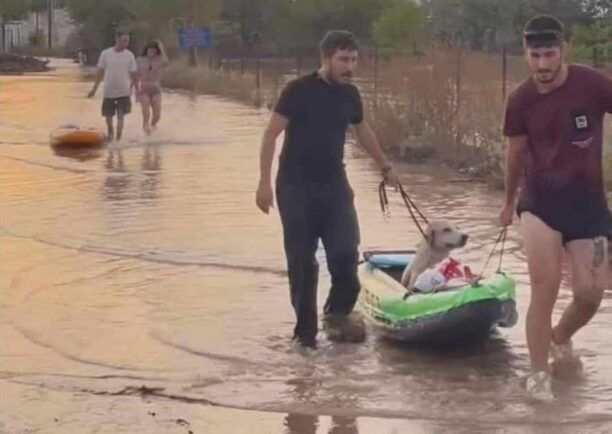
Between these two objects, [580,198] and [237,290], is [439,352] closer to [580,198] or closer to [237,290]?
[580,198]

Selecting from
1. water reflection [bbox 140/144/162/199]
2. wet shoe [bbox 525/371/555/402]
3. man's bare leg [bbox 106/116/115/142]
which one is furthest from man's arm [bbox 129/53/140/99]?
wet shoe [bbox 525/371/555/402]

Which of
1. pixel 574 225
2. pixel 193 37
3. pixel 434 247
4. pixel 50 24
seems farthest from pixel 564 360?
pixel 50 24

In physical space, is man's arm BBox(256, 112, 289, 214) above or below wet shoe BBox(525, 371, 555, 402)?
above

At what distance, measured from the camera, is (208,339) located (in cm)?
943

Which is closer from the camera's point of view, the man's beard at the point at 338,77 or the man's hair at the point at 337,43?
the man's hair at the point at 337,43

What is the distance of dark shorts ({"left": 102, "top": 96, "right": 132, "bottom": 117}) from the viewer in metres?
23.7

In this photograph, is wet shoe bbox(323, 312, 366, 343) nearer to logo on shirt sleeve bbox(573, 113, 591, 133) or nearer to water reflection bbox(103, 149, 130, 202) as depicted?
logo on shirt sleeve bbox(573, 113, 591, 133)

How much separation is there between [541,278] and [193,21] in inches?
2026

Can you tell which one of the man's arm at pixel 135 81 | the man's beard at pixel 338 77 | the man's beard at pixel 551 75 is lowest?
the man's arm at pixel 135 81

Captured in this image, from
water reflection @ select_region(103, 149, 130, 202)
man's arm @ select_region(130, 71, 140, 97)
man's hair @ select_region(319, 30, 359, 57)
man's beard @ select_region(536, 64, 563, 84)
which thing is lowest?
water reflection @ select_region(103, 149, 130, 202)

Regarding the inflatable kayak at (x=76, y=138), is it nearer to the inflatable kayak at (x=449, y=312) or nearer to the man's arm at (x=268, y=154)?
the inflatable kayak at (x=449, y=312)

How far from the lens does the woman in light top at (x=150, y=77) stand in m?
25.0

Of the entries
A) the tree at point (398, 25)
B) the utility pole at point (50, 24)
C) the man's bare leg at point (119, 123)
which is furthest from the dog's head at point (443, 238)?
the utility pole at point (50, 24)

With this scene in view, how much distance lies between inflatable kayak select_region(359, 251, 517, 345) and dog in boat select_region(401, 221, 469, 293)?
260 mm
